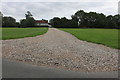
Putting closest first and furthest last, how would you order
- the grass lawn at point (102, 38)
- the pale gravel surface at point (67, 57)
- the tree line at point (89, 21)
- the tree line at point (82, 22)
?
the pale gravel surface at point (67, 57)
the grass lawn at point (102, 38)
the tree line at point (82, 22)
the tree line at point (89, 21)

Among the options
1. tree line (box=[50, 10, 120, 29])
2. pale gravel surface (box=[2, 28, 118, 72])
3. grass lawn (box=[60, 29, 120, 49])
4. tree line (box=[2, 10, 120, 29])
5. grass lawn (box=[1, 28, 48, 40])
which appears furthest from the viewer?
tree line (box=[50, 10, 120, 29])

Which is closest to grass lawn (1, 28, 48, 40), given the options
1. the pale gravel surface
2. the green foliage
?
the pale gravel surface

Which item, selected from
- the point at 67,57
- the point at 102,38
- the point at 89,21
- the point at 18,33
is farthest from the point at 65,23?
the point at 67,57

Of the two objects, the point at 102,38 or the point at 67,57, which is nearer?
the point at 67,57

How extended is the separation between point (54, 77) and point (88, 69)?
1.63 m

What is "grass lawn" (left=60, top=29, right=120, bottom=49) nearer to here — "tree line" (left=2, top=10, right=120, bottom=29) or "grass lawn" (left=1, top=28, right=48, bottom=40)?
"grass lawn" (left=1, top=28, right=48, bottom=40)

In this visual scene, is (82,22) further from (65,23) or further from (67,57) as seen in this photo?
(67,57)

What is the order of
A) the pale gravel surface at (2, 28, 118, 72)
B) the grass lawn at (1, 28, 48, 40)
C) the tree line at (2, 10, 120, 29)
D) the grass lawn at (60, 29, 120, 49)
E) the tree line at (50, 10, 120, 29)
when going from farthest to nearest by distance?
1. the tree line at (50, 10, 120, 29)
2. the tree line at (2, 10, 120, 29)
3. the grass lawn at (1, 28, 48, 40)
4. the grass lawn at (60, 29, 120, 49)
5. the pale gravel surface at (2, 28, 118, 72)

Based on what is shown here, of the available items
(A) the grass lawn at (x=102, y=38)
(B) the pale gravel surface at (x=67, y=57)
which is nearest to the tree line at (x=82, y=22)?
(A) the grass lawn at (x=102, y=38)

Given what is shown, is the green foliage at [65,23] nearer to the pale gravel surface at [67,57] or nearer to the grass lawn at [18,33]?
the grass lawn at [18,33]

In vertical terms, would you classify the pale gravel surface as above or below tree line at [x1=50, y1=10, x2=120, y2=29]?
below

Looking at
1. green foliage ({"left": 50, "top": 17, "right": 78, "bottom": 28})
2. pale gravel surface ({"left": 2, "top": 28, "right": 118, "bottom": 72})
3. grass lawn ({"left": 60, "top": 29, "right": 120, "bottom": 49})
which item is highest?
green foliage ({"left": 50, "top": 17, "right": 78, "bottom": 28})

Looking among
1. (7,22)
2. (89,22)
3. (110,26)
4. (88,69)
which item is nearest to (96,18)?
(89,22)

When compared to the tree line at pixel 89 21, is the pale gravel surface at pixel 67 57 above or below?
below
